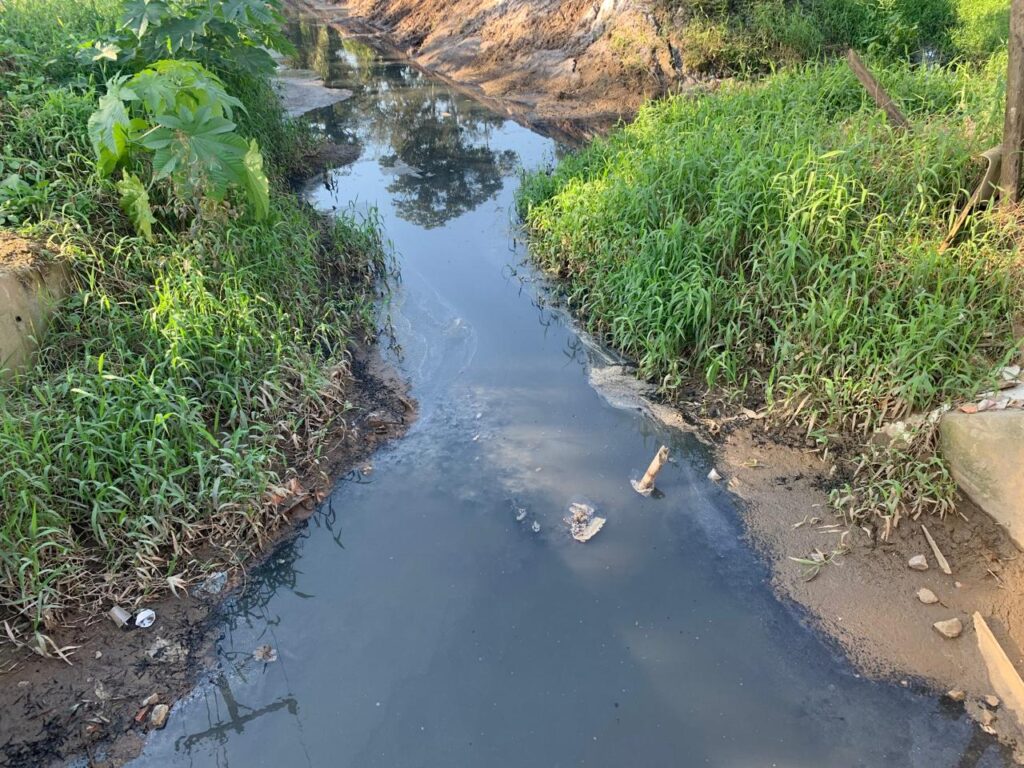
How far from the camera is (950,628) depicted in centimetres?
305

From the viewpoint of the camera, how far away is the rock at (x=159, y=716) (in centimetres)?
279

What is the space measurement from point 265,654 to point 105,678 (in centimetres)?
62

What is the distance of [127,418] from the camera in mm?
3559

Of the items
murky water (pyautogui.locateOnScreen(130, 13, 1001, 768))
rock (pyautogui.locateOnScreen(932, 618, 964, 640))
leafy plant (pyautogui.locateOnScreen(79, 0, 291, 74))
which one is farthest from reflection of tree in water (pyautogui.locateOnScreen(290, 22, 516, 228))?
rock (pyautogui.locateOnScreen(932, 618, 964, 640))

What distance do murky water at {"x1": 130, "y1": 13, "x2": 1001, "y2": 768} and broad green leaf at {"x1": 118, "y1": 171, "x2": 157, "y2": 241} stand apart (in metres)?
1.89

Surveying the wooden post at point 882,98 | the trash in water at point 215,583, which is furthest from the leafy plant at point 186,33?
the wooden post at point 882,98

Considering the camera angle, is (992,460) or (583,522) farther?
(583,522)

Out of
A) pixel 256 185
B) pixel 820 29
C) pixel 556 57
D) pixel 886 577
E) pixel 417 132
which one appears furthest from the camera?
pixel 556 57

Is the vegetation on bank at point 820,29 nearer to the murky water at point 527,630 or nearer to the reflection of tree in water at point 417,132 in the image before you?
the reflection of tree in water at point 417,132

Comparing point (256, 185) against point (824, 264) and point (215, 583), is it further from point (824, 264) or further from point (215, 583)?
point (824, 264)

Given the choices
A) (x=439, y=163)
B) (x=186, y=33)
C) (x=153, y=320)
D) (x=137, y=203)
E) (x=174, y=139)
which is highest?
(x=186, y=33)

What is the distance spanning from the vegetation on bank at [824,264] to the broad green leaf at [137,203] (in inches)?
119

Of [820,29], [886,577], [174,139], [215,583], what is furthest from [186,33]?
[820,29]

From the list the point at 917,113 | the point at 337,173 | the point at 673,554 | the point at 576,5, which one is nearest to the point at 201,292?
the point at 673,554
